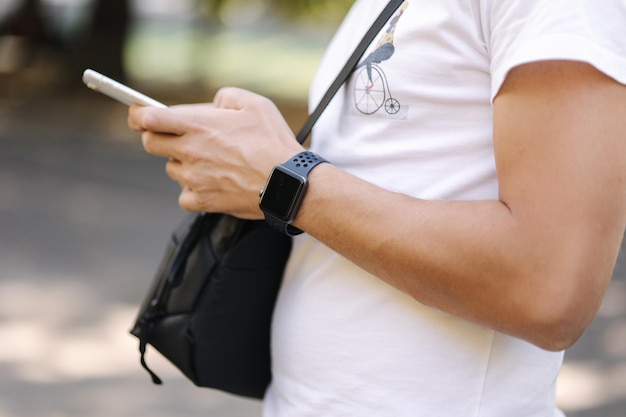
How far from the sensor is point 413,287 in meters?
1.11

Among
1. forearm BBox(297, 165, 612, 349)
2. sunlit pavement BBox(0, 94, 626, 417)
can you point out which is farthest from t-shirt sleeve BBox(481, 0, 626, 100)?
sunlit pavement BBox(0, 94, 626, 417)

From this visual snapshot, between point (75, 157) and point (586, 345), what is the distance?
19.6 ft

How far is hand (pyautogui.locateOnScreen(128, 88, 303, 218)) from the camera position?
1259mm

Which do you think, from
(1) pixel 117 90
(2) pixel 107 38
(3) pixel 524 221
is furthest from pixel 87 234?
(2) pixel 107 38

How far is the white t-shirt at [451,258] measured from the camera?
1.10 meters

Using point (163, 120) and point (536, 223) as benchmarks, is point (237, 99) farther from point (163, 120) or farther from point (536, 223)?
point (536, 223)

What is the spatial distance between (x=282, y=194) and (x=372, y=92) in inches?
7.7

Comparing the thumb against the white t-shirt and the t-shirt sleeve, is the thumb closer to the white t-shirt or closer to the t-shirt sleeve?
the white t-shirt

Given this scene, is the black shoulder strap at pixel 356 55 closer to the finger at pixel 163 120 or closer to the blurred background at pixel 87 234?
the finger at pixel 163 120

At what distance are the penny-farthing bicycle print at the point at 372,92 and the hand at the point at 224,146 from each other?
0.12 metres

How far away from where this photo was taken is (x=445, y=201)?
1.10 metres

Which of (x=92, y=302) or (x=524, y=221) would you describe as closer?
(x=524, y=221)

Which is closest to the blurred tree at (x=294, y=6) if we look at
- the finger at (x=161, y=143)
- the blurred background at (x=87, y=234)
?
the blurred background at (x=87, y=234)

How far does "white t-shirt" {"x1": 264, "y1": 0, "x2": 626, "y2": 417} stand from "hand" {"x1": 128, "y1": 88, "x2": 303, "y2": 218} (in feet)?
0.34
